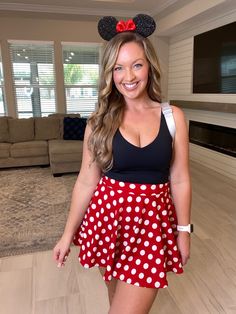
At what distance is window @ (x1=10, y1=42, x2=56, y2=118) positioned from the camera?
567 cm

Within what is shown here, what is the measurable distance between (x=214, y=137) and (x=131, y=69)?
12.7ft

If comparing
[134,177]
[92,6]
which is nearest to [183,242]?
[134,177]

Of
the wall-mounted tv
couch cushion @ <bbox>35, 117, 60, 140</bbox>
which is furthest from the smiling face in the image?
couch cushion @ <bbox>35, 117, 60, 140</bbox>

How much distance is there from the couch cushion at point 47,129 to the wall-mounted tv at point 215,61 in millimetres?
2633

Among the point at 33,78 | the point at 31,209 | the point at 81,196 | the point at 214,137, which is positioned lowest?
the point at 31,209

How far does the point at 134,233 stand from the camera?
0.97 m

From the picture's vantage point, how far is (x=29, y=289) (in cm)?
187

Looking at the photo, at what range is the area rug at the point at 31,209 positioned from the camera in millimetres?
2424

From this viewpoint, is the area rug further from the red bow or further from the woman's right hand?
the red bow

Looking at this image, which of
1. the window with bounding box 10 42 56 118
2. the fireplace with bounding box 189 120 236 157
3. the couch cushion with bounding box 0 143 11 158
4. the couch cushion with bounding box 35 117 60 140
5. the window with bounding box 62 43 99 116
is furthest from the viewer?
the window with bounding box 62 43 99 116

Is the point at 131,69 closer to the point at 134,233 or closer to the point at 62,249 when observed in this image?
the point at 134,233

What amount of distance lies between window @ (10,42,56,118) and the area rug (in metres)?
1.95

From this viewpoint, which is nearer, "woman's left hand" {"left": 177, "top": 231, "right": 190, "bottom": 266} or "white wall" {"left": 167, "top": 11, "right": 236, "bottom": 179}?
"woman's left hand" {"left": 177, "top": 231, "right": 190, "bottom": 266}

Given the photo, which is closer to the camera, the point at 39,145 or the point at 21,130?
the point at 39,145
